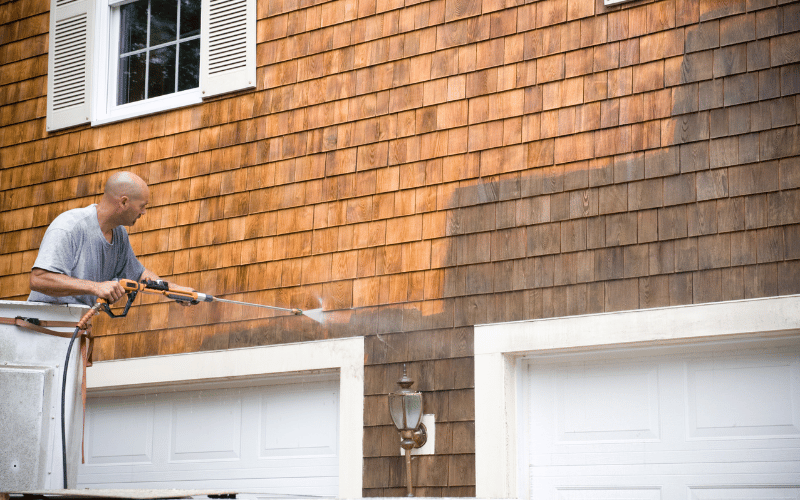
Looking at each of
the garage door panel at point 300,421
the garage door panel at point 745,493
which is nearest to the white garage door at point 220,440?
the garage door panel at point 300,421

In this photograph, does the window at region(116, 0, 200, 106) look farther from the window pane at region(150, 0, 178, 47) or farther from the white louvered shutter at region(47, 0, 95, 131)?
the white louvered shutter at region(47, 0, 95, 131)

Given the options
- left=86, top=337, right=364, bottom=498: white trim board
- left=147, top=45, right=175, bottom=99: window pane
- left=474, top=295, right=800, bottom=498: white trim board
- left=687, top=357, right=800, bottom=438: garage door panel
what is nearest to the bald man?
left=86, top=337, right=364, bottom=498: white trim board

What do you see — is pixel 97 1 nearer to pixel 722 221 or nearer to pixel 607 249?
pixel 607 249

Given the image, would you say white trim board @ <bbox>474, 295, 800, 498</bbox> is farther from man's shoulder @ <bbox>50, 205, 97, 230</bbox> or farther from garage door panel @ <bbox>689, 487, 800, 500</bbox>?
man's shoulder @ <bbox>50, 205, 97, 230</bbox>

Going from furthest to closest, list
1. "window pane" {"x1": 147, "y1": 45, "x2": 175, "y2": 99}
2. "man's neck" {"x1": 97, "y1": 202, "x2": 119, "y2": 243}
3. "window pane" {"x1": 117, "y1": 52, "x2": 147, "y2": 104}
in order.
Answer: "window pane" {"x1": 117, "y1": 52, "x2": 147, "y2": 104}, "window pane" {"x1": 147, "y1": 45, "x2": 175, "y2": 99}, "man's neck" {"x1": 97, "y1": 202, "x2": 119, "y2": 243}

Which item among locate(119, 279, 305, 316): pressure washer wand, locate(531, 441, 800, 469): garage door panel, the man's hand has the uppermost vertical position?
locate(119, 279, 305, 316): pressure washer wand

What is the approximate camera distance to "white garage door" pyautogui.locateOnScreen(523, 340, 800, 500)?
4566 millimetres

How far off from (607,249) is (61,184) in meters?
4.17

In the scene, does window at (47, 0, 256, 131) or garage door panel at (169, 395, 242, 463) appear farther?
window at (47, 0, 256, 131)

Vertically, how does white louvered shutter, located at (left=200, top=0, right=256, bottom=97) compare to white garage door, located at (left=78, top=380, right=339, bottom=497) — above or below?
above

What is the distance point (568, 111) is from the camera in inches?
204

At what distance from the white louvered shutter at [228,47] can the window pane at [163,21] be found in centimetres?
45

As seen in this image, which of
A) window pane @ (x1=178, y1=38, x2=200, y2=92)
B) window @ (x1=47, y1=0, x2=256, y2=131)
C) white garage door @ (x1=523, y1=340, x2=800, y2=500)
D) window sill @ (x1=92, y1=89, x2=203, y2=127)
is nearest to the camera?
white garage door @ (x1=523, y1=340, x2=800, y2=500)

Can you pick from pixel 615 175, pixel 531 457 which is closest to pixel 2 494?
pixel 531 457
